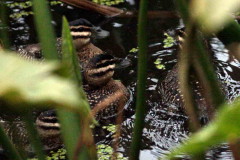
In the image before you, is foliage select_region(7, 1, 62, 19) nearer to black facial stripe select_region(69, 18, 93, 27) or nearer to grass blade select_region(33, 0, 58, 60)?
black facial stripe select_region(69, 18, 93, 27)

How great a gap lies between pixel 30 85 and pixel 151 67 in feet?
11.3

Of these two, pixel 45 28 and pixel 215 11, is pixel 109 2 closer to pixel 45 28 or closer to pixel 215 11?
pixel 45 28

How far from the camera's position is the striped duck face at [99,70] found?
3.77 metres

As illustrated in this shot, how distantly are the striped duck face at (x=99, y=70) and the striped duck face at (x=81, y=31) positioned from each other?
312 millimetres

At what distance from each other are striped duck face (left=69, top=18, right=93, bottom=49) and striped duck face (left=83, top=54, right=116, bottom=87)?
312 mm

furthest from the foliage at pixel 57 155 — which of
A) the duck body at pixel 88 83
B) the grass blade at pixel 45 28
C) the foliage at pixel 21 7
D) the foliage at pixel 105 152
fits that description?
the grass blade at pixel 45 28

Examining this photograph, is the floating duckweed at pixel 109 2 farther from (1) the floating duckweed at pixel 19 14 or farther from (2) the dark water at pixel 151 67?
(1) the floating duckweed at pixel 19 14

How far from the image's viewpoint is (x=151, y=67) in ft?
12.4

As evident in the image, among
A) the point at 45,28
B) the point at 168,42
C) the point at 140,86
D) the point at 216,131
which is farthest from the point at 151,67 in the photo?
the point at 216,131

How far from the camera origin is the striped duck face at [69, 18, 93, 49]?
4.12m

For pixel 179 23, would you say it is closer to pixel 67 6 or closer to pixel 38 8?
pixel 67 6

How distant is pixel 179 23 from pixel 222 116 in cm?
389

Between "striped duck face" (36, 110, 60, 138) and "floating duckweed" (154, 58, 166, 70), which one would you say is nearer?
"striped duck face" (36, 110, 60, 138)

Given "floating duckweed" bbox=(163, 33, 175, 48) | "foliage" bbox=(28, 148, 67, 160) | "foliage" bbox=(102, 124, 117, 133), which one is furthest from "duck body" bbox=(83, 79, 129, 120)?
"floating duckweed" bbox=(163, 33, 175, 48)
